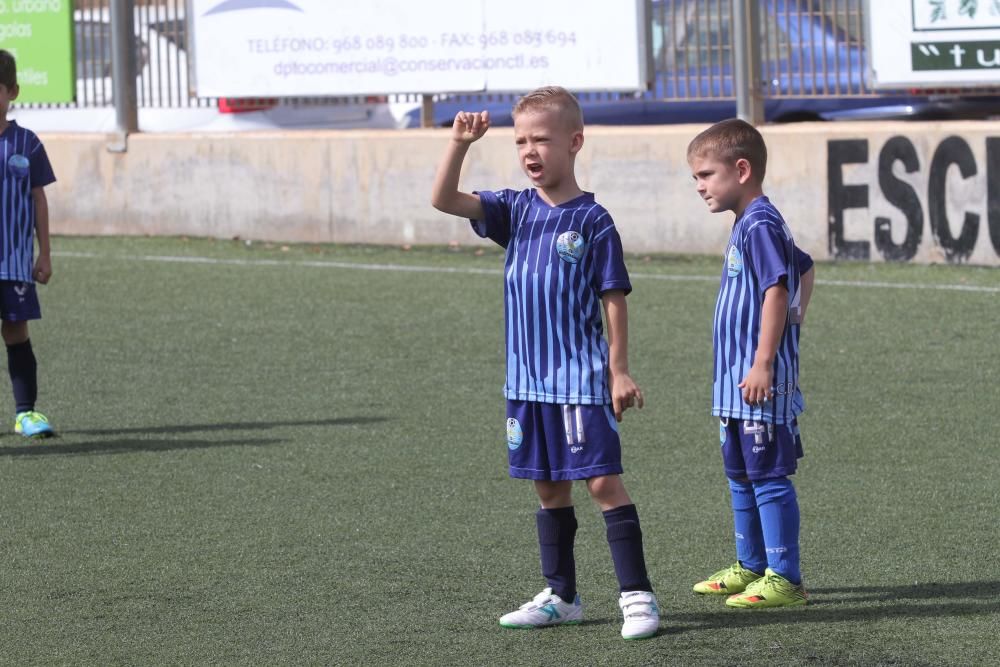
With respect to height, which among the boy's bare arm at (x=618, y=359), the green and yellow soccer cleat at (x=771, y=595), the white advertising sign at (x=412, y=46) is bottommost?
the green and yellow soccer cleat at (x=771, y=595)

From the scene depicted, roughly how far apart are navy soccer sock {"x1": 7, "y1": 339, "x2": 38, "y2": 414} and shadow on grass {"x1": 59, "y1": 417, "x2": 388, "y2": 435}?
196mm

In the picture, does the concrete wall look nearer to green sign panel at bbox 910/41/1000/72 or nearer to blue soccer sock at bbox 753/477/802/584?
green sign panel at bbox 910/41/1000/72

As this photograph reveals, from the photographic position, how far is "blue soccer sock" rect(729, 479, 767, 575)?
4.96m

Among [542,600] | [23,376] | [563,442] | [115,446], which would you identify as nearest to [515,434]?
[563,442]

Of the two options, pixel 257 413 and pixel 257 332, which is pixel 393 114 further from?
pixel 257 413

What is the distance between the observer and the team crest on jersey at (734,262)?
483 centimetres

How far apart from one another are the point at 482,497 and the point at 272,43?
963 centimetres

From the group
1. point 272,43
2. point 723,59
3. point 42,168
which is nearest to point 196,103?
point 272,43

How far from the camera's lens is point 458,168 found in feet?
14.9

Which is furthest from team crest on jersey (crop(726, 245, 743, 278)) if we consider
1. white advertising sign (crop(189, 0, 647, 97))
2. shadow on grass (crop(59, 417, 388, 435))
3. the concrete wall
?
white advertising sign (crop(189, 0, 647, 97))

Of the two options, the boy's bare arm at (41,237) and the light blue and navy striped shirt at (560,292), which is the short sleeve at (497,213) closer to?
the light blue and navy striped shirt at (560,292)

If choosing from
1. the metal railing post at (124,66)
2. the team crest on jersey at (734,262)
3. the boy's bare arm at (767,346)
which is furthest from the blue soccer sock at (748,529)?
the metal railing post at (124,66)

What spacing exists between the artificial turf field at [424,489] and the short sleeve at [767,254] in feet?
3.05

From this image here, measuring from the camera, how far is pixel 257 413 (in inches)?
316
